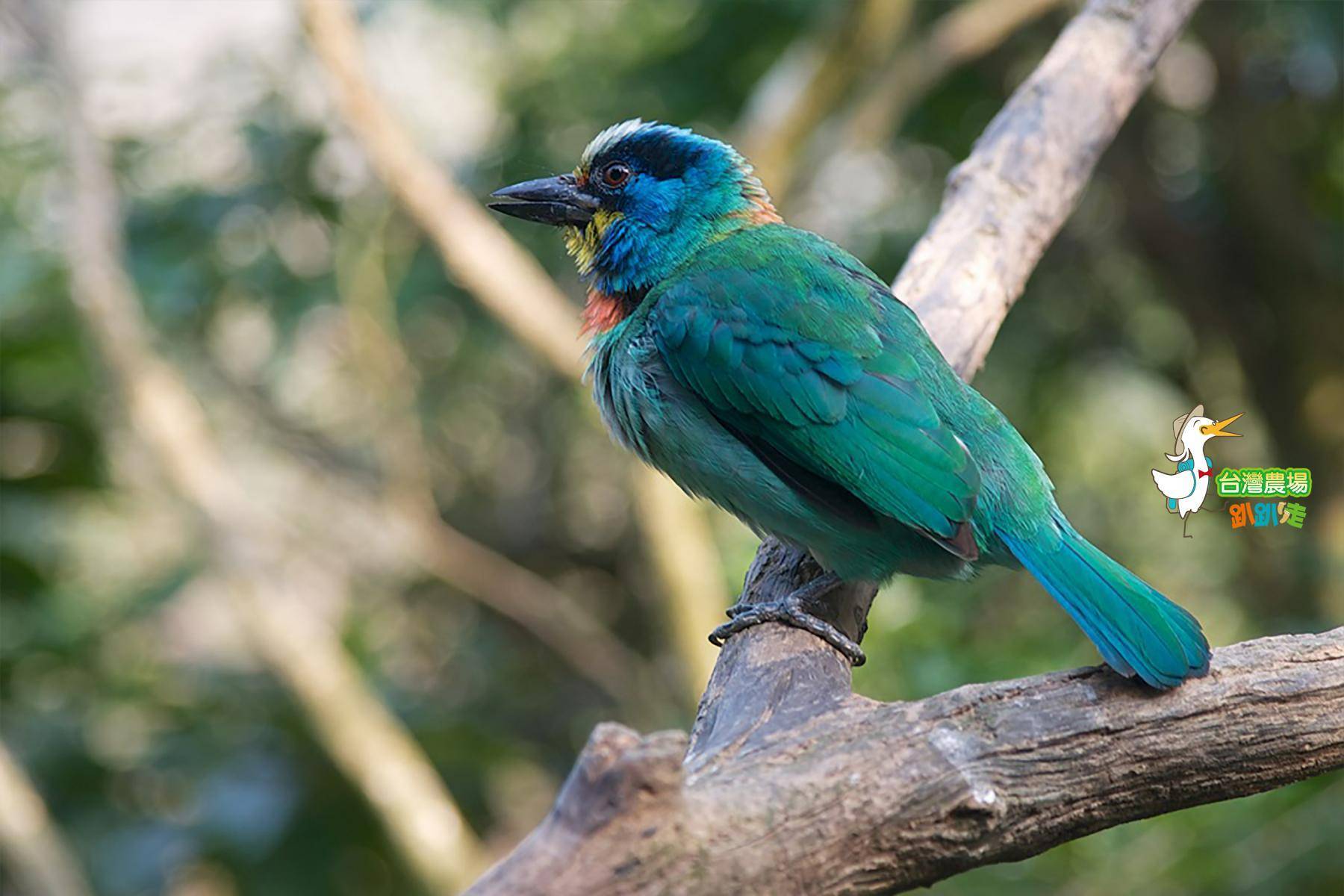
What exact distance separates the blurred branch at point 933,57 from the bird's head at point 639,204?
1812 millimetres

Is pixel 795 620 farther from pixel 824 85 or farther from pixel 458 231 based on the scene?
pixel 824 85

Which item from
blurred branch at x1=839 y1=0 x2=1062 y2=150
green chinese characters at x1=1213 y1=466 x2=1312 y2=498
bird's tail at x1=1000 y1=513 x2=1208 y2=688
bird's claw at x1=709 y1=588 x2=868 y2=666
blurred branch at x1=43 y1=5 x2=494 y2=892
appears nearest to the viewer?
bird's tail at x1=1000 y1=513 x2=1208 y2=688

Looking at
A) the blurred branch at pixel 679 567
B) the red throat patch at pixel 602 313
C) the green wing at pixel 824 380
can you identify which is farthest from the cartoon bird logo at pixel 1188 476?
the blurred branch at pixel 679 567

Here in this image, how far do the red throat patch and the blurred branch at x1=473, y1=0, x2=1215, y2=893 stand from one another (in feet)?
2.95

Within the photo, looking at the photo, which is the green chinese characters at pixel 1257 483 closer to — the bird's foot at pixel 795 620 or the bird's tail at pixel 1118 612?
A: the bird's tail at pixel 1118 612

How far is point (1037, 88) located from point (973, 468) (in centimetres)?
132

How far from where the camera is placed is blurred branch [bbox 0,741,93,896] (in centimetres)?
476

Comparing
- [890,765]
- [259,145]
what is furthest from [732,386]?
[259,145]

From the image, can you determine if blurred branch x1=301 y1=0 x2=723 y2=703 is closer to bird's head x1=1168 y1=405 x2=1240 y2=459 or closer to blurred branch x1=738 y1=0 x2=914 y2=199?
blurred branch x1=738 y1=0 x2=914 y2=199

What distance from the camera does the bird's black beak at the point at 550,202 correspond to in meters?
3.36

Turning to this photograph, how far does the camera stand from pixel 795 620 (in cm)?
257

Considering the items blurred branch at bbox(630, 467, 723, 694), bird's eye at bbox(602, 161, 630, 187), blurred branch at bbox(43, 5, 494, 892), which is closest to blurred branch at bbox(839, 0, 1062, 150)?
blurred branch at bbox(630, 467, 723, 694)

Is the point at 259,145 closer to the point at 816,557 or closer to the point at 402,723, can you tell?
the point at 402,723

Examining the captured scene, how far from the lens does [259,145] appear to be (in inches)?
218
